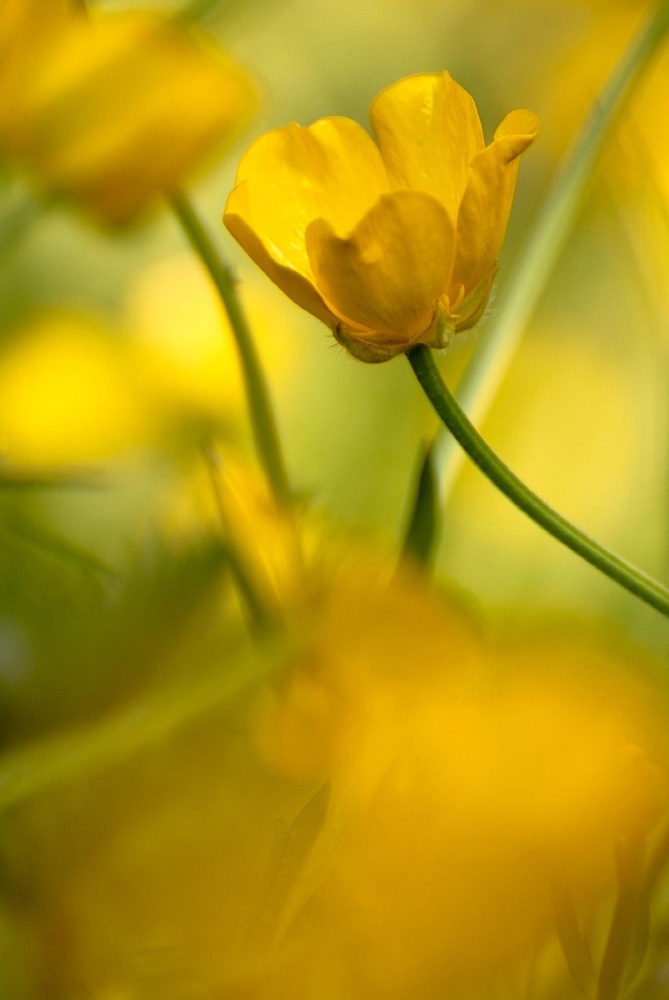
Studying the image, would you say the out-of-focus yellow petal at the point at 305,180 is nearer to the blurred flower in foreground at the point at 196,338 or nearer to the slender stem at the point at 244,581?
the slender stem at the point at 244,581

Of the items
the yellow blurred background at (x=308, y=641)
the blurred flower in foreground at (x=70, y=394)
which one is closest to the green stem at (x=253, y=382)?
the yellow blurred background at (x=308, y=641)

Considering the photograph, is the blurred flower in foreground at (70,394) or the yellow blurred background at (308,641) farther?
the blurred flower in foreground at (70,394)

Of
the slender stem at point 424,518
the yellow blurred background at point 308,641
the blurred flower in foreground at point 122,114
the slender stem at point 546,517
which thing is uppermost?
the blurred flower in foreground at point 122,114

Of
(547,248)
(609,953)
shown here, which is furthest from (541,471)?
(609,953)

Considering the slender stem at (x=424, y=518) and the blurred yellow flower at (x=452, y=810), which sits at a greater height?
the slender stem at (x=424, y=518)

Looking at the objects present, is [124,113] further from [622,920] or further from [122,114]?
[622,920]

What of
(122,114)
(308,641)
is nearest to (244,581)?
(308,641)

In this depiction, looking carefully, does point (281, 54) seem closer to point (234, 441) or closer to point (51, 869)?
point (234, 441)
